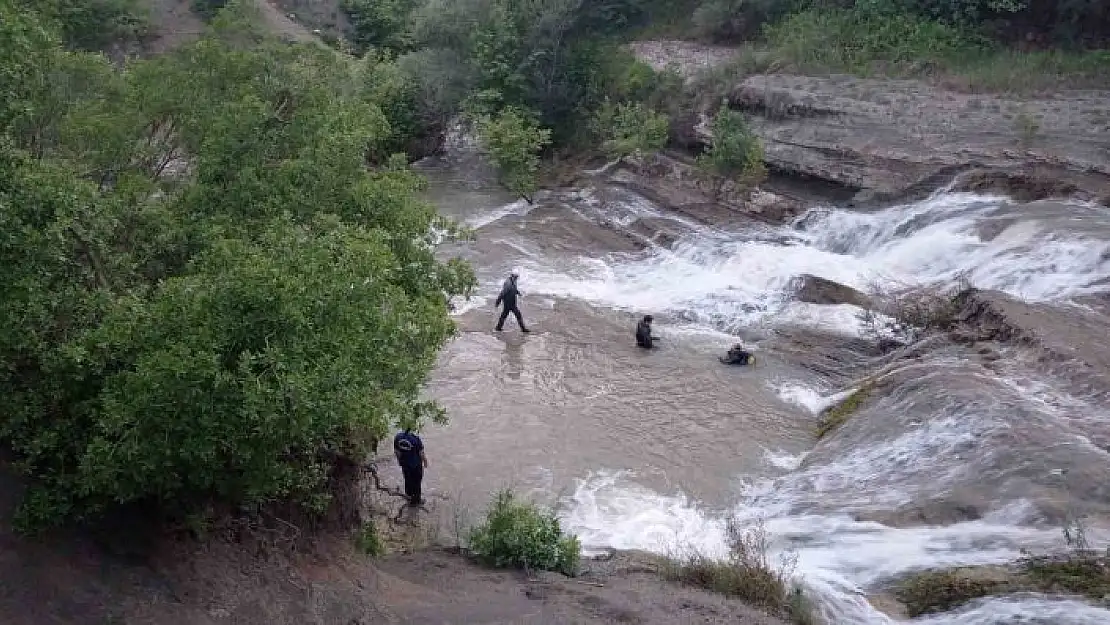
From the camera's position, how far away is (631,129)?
2730 centimetres

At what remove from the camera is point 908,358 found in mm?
14812

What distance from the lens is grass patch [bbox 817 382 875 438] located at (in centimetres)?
1377

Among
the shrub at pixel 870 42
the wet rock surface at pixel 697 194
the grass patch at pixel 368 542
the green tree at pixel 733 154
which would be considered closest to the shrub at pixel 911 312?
the wet rock surface at pixel 697 194

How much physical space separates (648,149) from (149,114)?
56.5ft

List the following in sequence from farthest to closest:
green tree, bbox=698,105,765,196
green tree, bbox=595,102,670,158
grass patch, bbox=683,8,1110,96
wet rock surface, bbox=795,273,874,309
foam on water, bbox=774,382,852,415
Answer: green tree, bbox=595,102,670,158, grass patch, bbox=683,8,1110,96, green tree, bbox=698,105,765,196, wet rock surface, bbox=795,273,874,309, foam on water, bbox=774,382,852,415

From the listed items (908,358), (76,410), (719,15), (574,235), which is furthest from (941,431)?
(719,15)

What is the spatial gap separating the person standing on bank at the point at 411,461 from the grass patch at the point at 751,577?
10.5ft

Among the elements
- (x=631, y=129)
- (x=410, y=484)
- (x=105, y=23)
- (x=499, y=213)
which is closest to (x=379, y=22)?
(x=105, y=23)

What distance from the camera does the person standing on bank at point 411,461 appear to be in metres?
11.4

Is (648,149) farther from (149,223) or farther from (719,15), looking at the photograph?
(149,223)

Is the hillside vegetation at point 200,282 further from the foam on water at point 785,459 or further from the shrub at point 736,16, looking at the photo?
the shrub at point 736,16

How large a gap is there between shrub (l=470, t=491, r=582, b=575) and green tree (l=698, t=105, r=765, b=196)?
49.0 feet

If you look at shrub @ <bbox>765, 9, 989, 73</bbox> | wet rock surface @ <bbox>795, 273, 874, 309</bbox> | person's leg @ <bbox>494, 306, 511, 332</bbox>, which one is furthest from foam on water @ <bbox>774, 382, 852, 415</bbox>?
shrub @ <bbox>765, 9, 989, 73</bbox>

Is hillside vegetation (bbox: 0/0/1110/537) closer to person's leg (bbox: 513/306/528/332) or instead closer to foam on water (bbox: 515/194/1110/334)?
person's leg (bbox: 513/306/528/332)
